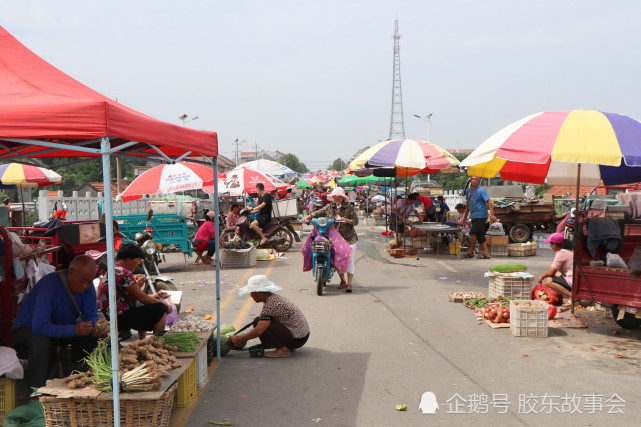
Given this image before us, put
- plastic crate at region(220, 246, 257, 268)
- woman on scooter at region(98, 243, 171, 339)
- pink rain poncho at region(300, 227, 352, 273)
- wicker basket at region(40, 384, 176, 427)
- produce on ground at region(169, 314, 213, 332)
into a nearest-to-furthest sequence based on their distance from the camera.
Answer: wicker basket at region(40, 384, 176, 427)
produce on ground at region(169, 314, 213, 332)
woman on scooter at region(98, 243, 171, 339)
pink rain poncho at region(300, 227, 352, 273)
plastic crate at region(220, 246, 257, 268)

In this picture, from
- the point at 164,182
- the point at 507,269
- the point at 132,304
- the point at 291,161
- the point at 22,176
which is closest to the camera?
the point at 132,304

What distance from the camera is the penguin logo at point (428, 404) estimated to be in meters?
4.79

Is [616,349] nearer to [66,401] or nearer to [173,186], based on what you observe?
[66,401]

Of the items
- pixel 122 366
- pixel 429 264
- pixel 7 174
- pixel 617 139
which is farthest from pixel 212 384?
pixel 7 174

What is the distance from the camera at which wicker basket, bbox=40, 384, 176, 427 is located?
12.9 ft

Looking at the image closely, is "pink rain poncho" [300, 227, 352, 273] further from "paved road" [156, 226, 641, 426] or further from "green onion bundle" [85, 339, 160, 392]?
"green onion bundle" [85, 339, 160, 392]

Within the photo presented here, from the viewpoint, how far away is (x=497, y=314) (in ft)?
25.8

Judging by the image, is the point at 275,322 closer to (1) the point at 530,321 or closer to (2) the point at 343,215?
(1) the point at 530,321

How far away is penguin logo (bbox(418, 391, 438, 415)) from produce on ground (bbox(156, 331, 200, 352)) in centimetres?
→ 213

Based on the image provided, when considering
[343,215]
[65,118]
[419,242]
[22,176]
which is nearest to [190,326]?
[65,118]

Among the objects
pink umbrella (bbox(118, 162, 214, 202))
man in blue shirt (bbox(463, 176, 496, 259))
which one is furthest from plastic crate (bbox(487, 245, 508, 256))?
pink umbrella (bbox(118, 162, 214, 202))

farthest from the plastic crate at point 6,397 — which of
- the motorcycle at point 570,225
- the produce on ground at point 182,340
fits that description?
the motorcycle at point 570,225

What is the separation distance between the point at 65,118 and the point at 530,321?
6019 millimetres

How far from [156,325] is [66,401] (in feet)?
6.38
